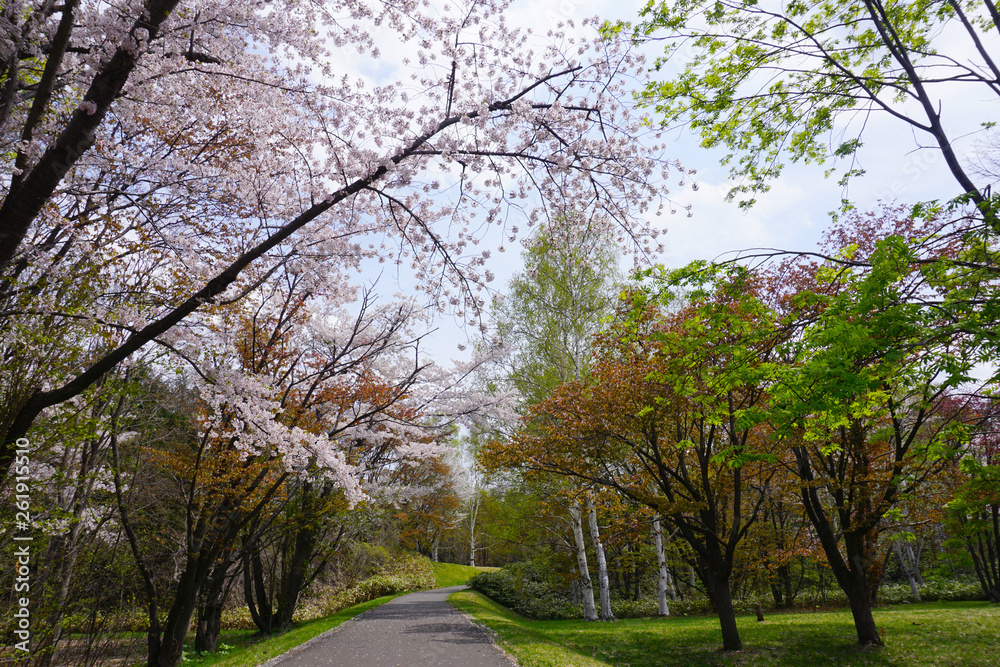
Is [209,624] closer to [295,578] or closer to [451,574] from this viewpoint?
[295,578]

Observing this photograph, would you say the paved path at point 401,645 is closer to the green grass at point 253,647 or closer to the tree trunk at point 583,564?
the green grass at point 253,647

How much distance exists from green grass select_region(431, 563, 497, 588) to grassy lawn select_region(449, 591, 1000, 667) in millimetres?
18805

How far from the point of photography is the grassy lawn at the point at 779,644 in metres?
8.27

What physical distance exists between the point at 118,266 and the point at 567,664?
8.53 m

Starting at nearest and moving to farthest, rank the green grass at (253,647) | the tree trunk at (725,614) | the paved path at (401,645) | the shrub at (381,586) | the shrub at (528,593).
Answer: the paved path at (401,645) < the green grass at (253,647) < the tree trunk at (725,614) < the shrub at (381,586) < the shrub at (528,593)

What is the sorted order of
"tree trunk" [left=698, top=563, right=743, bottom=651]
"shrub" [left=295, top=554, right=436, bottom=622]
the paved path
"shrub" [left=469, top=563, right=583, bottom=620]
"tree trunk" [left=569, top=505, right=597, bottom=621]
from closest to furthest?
the paved path < "tree trunk" [left=698, top=563, right=743, bottom=651] < "tree trunk" [left=569, top=505, right=597, bottom=621] < "shrub" [left=295, top=554, right=436, bottom=622] < "shrub" [left=469, top=563, right=583, bottom=620]

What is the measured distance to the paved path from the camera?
27.0 ft

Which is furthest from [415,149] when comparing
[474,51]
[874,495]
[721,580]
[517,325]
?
[517,325]

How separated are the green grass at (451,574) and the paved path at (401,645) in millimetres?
17390

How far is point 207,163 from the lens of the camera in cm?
593

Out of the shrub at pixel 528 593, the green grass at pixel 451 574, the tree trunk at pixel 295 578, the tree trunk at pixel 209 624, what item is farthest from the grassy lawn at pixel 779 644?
the green grass at pixel 451 574

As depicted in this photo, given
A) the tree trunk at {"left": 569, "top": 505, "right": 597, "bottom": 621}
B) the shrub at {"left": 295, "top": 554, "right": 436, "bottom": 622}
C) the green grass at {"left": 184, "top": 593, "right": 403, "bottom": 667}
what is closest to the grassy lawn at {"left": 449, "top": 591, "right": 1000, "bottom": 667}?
the tree trunk at {"left": 569, "top": 505, "right": 597, "bottom": 621}

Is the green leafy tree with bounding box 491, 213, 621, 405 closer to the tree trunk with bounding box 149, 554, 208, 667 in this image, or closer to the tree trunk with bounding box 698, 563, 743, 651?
the tree trunk with bounding box 698, 563, 743, 651

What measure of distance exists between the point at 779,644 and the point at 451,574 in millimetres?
25588
